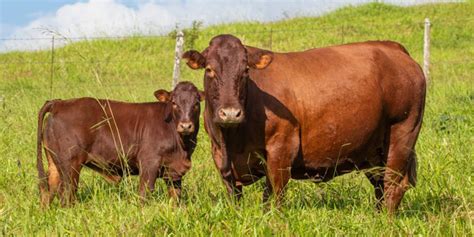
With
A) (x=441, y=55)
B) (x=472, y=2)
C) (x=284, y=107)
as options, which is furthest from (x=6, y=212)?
(x=472, y=2)

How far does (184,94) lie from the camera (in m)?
7.70

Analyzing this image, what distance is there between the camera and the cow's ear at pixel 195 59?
210 inches

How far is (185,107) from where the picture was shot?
7605mm

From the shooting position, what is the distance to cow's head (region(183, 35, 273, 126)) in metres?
5.01

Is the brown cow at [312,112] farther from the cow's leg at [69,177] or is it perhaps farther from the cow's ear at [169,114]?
the cow's ear at [169,114]

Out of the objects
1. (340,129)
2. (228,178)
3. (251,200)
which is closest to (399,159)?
(340,129)

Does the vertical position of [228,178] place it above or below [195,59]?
below

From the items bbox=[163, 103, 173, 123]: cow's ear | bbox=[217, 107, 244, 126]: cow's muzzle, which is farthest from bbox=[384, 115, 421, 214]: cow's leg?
bbox=[163, 103, 173, 123]: cow's ear

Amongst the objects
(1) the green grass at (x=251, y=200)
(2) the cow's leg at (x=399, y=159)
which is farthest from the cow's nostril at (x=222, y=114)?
(2) the cow's leg at (x=399, y=159)

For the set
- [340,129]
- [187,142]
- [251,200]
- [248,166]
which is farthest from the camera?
[187,142]

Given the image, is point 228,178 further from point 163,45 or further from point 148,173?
point 163,45

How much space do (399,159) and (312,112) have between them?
1.09 m

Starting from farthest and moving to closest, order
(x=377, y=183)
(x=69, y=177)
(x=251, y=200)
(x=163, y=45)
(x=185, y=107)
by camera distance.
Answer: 1. (x=163, y=45)
2. (x=185, y=107)
3. (x=69, y=177)
4. (x=377, y=183)
5. (x=251, y=200)

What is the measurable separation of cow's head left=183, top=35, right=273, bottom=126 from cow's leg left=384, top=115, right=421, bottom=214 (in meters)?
1.48
